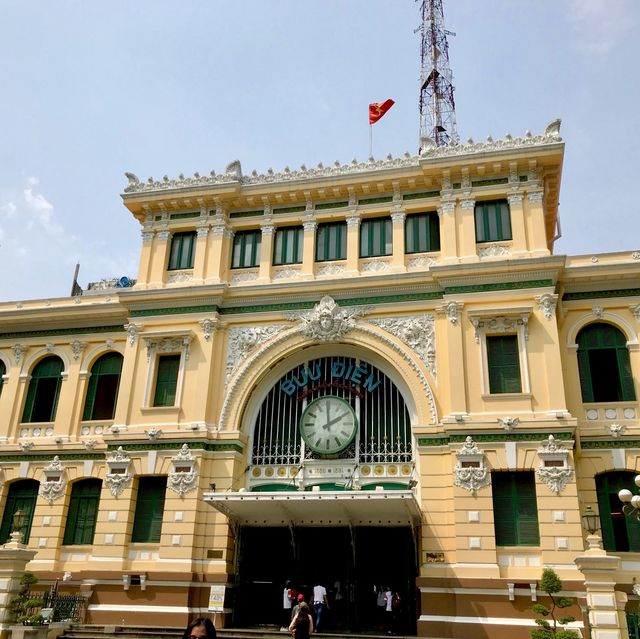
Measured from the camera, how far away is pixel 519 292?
23234 millimetres

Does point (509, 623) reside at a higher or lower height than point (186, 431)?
lower

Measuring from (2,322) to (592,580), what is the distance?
2483 cm

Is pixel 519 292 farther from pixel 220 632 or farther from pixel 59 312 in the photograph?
pixel 59 312

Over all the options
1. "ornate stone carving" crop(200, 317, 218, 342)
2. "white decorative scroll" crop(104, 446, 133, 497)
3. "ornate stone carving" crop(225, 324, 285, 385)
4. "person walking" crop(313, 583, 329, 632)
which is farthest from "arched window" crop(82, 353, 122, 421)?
"person walking" crop(313, 583, 329, 632)

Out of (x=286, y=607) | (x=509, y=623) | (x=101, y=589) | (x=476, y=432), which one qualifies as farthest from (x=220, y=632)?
(x=476, y=432)

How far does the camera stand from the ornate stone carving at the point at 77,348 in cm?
2838

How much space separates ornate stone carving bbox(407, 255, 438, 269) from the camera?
25047 millimetres

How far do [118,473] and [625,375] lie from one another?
58.6 ft

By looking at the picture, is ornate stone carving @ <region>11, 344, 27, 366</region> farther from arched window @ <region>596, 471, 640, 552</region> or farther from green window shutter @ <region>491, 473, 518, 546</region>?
arched window @ <region>596, 471, 640, 552</region>

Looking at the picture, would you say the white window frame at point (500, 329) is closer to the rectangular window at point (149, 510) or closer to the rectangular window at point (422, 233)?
the rectangular window at point (422, 233)

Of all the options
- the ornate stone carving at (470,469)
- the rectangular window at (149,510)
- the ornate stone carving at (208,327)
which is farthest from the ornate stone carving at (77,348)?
the ornate stone carving at (470,469)

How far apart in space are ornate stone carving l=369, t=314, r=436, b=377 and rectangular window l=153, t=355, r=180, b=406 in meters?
7.88

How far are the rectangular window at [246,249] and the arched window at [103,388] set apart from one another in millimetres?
6420

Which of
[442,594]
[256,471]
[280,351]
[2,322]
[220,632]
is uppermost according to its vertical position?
[2,322]
